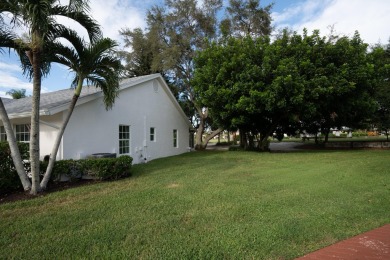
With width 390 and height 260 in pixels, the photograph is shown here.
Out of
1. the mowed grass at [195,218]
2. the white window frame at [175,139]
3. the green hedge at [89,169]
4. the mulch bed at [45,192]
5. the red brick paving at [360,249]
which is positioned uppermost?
the white window frame at [175,139]

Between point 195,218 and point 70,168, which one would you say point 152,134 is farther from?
point 195,218

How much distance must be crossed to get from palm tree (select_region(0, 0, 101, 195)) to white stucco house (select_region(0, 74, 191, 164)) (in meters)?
2.52

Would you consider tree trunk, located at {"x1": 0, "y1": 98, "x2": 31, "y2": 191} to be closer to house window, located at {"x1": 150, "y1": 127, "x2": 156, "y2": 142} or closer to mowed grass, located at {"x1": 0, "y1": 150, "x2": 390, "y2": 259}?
mowed grass, located at {"x1": 0, "y1": 150, "x2": 390, "y2": 259}

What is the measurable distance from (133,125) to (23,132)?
16.4 ft

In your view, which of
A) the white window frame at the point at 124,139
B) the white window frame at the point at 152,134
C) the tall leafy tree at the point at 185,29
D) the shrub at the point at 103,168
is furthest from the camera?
the tall leafy tree at the point at 185,29

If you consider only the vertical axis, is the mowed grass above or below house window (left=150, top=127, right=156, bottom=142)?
below

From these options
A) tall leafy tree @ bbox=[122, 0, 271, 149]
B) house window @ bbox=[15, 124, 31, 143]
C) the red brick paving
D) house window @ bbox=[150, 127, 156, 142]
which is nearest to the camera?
the red brick paving

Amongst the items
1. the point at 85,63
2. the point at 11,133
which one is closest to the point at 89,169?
the point at 11,133

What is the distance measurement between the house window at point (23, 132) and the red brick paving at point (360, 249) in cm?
1240

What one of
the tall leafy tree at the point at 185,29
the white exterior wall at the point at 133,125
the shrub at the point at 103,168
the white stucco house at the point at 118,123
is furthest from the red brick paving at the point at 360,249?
the tall leafy tree at the point at 185,29

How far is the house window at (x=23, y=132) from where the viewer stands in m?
12.2

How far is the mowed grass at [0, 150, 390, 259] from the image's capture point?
12.8ft

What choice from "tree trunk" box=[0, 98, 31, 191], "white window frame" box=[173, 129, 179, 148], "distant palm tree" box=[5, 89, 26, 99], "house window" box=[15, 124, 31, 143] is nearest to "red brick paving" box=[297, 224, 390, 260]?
"tree trunk" box=[0, 98, 31, 191]

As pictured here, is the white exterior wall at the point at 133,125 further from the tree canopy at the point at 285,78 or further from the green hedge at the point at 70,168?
the tree canopy at the point at 285,78
